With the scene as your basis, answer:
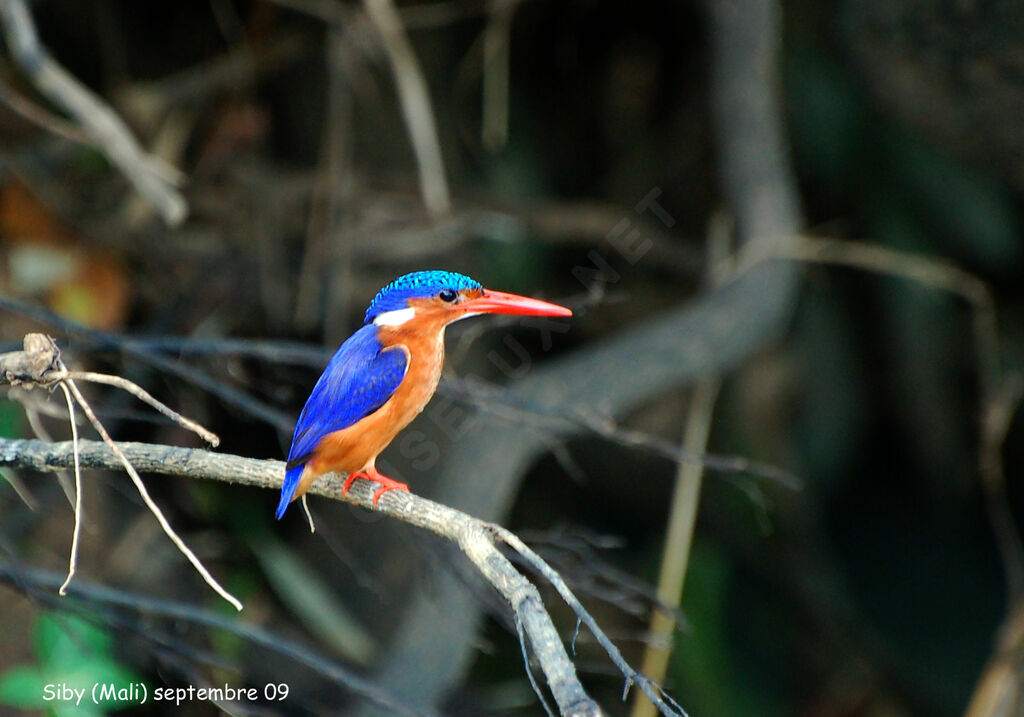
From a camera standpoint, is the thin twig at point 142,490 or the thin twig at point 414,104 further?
the thin twig at point 414,104

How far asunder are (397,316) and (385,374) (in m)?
0.09

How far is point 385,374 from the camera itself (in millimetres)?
1302

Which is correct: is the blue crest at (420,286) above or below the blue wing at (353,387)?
above

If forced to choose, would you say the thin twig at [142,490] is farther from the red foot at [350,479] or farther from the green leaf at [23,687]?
the green leaf at [23,687]

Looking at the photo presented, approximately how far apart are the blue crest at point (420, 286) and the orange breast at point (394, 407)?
39mm

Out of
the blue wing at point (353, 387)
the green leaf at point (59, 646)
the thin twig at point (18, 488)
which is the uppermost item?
the blue wing at point (353, 387)

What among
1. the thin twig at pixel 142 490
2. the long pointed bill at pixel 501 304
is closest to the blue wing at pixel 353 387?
the long pointed bill at pixel 501 304

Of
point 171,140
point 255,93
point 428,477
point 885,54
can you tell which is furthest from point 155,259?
point 885,54

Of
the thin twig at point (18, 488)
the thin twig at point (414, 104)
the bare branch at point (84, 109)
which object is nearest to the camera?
the thin twig at point (18, 488)

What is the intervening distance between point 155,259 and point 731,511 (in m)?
2.39

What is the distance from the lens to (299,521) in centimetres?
362

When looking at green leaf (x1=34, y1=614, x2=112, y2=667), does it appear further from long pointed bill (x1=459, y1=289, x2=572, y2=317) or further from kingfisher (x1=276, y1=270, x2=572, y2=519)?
long pointed bill (x1=459, y1=289, x2=572, y2=317)

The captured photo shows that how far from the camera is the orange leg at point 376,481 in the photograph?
1.28 m

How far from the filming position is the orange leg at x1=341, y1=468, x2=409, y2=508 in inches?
50.3
